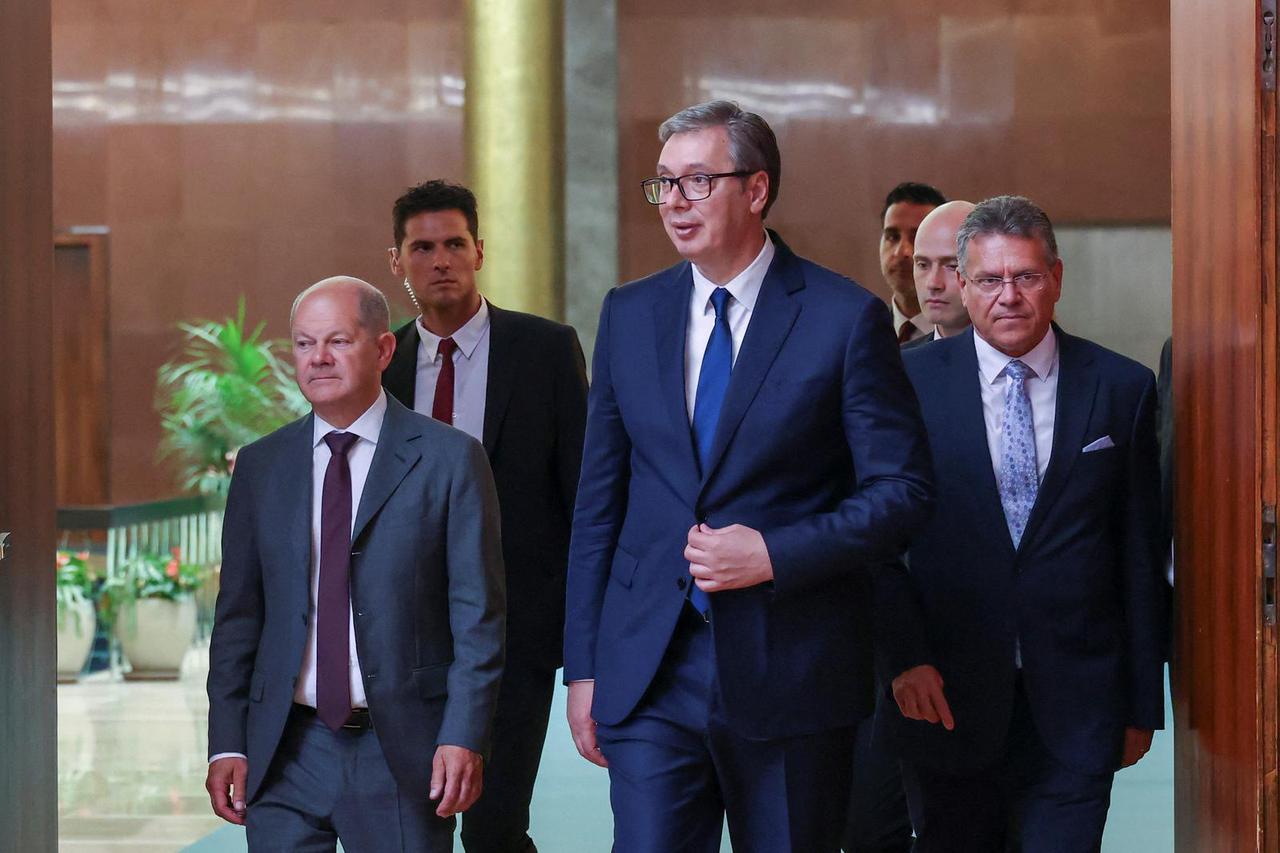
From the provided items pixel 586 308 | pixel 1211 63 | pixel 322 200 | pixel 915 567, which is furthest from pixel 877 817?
pixel 322 200

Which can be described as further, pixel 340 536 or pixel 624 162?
pixel 624 162

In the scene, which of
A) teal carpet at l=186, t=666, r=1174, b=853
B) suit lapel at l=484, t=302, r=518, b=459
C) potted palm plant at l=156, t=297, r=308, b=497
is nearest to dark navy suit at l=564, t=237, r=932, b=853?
suit lapel at l=484, t=302, r=518, b=459

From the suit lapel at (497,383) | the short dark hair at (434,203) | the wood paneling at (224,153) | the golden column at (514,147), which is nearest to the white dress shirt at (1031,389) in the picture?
the suit lapel at (497,383)

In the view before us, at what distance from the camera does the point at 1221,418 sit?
3176 millimetres

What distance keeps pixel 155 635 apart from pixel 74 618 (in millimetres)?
509

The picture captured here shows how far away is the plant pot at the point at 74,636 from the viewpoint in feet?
34.9

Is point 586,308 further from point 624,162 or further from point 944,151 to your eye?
point 944,151

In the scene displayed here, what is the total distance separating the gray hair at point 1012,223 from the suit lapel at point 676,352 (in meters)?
0.71

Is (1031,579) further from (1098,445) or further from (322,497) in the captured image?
(322,497)

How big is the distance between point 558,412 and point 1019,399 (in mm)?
1478

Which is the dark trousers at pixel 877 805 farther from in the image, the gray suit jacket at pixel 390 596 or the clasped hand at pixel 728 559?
the clasped hand at pixel 728 559

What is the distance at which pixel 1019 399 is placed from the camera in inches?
139

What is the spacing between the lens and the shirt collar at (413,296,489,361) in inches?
184

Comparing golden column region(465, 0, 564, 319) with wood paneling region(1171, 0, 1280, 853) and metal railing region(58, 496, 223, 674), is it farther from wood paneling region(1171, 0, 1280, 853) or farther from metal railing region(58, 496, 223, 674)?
wood paneling region(1171, 0, 1280, 853)
